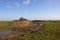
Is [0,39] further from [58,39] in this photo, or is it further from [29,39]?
[58,39]

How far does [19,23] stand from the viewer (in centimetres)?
4569

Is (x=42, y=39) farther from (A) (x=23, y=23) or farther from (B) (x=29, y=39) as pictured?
(A) (x=23, y=23)

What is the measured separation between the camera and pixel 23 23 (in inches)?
1853

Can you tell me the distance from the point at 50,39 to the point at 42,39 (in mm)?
1023

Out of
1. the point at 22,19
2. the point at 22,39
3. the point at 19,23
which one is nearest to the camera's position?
the point at 22,39

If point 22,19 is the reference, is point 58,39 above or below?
below

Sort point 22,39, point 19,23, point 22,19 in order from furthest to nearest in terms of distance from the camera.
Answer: point 22,19 < point 19,23 < point 22,39

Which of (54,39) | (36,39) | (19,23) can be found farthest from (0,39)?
(19,23)

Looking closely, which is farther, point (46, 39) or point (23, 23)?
point (23, 23)

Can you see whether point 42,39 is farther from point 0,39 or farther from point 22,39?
point 0,39

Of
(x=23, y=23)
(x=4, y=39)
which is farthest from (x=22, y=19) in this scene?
(x=4, y=39)

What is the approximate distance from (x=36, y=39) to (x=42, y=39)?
0.85m

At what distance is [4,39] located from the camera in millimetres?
16922

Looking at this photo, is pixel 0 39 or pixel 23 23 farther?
pixel 23 23
